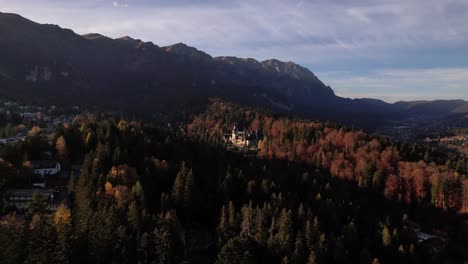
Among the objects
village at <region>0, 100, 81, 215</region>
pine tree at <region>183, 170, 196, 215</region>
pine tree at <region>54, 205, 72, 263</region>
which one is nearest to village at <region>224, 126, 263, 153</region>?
village at <region>0, 100, 81, 215</region>

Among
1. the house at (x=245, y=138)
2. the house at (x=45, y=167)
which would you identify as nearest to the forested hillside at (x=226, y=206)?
the house at (x=45, y=167)

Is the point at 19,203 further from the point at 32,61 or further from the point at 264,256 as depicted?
the point at 32,61

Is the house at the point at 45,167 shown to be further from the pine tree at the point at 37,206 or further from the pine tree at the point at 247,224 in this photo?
the pine tree at the point at 247,224

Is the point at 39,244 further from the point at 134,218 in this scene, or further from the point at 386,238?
the point at 386,238

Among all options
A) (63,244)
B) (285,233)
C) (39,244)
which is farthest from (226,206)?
(39,244)

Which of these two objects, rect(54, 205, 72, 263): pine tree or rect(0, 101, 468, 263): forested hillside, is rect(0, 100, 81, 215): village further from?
rect(54, 205, 72, 263): pine tree

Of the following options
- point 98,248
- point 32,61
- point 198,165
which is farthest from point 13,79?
point 98,248
